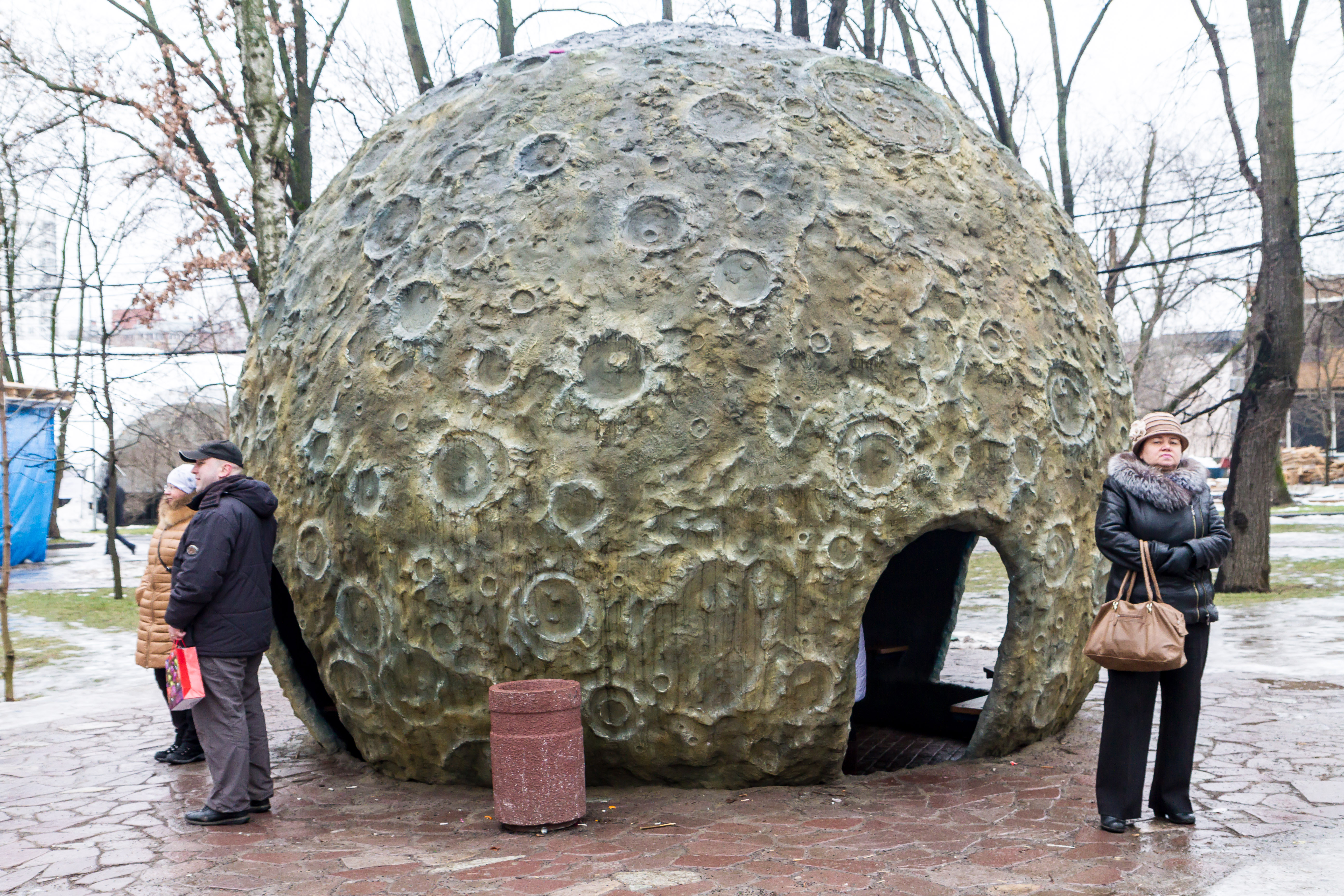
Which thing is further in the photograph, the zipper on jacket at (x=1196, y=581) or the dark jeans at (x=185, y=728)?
the dark jeans at (x=185, y=728)

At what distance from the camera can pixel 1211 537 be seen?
4883 millimetres

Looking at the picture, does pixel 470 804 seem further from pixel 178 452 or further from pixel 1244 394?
pixel 1244 394

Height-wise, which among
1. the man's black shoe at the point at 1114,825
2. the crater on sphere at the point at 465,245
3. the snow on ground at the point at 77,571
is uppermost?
the crater on sphere at the point at 465,245

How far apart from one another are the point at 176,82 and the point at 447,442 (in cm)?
1358

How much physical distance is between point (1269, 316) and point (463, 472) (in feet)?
38.4

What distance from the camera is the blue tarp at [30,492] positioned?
2314cm

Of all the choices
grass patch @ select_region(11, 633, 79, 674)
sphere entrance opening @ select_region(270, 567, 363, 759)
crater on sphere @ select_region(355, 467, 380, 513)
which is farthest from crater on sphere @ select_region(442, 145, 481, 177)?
grass patch @ select_region(11, 633, 79, 674)

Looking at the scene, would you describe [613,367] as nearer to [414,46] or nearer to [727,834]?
[727,834]

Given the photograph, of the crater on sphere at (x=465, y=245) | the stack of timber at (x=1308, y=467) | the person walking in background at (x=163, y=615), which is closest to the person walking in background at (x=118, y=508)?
the person walking in background at (x=163, y=615)

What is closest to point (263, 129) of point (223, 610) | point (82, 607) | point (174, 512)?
point (174, 512)

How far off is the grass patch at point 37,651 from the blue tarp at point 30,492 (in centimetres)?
1104

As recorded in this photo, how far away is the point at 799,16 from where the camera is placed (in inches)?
Result: 619

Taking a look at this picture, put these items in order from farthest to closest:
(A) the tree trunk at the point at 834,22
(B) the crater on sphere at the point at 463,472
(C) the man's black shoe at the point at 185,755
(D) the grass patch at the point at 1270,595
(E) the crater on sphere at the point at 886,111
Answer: (A) the tree trunk at the point at 834,22 → (D) the grass patch at the point at 1270,595 → (C) the man's black shoe at the point at 185,755 → (E) the crater on sphere at the point at 886,111 → (B) the crater on sphere at the point at 463,472

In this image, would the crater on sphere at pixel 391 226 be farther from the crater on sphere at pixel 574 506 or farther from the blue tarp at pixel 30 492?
the blue tarp at pixel 30 492
